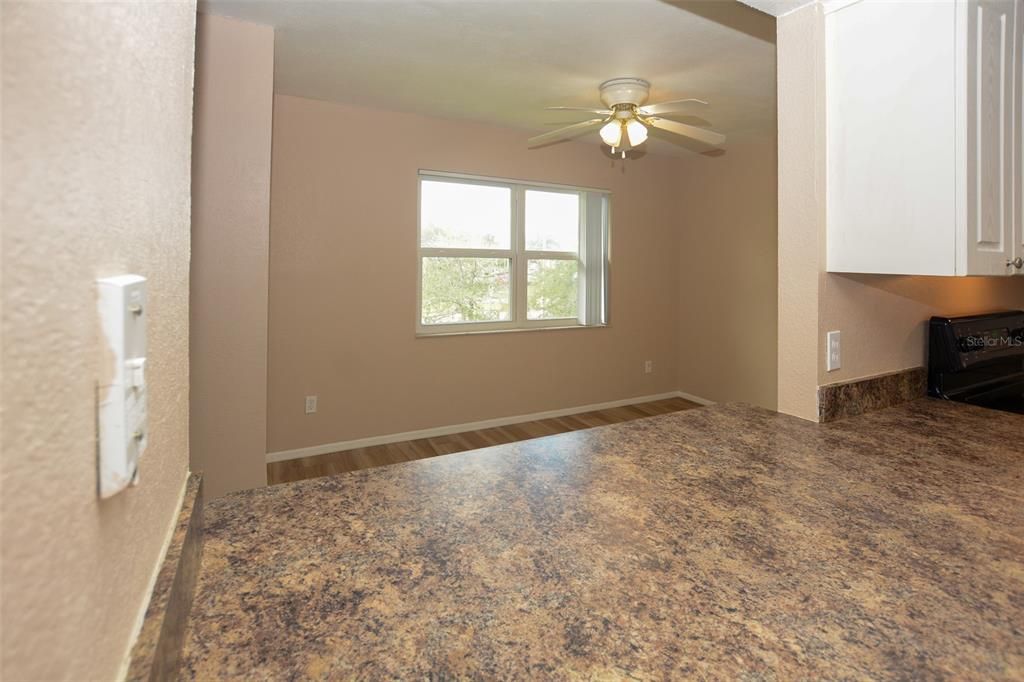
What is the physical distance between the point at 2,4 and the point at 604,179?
15.5ft

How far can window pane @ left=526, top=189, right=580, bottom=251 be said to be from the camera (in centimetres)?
441

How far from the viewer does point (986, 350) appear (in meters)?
1.79

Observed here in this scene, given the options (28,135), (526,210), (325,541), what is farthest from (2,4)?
(526,210)

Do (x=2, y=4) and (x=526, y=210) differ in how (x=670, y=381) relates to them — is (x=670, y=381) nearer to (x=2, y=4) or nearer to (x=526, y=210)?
(x=526, y=210)

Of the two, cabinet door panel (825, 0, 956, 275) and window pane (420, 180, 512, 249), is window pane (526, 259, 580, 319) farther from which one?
cabinet door panel (825, 0, 956, 275)

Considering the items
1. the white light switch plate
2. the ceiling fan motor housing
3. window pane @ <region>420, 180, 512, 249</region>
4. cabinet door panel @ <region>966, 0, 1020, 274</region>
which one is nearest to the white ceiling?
the ceiling fan motor housing

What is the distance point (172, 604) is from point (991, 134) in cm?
186

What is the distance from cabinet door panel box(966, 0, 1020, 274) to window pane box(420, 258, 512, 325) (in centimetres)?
324

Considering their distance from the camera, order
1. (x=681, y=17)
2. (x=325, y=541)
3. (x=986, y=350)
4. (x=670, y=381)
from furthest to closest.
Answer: (x=670, y=381), (x=681, y=17), (x=986, y=350), (x=325, y=541)

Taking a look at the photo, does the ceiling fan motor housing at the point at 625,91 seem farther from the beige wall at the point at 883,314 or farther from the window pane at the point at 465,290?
the beige wall at the point at 883,314

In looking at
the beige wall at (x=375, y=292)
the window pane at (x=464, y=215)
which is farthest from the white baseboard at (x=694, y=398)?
the window pane at (x=464, y=215)

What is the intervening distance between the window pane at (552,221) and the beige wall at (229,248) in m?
2.40

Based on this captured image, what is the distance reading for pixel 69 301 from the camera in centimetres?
30

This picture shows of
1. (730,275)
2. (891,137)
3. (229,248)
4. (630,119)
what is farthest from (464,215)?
(891,137)
